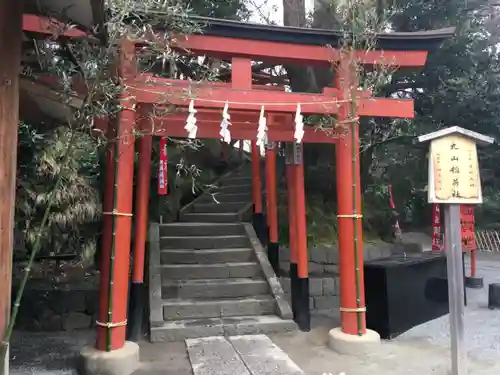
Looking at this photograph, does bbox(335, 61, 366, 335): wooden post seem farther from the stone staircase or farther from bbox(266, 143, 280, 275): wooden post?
bbox(266, 143, 280, 275): wooden post

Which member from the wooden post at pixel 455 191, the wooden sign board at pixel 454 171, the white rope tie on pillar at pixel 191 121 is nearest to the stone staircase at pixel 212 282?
the white rope tie on pillar at pixel 191 121

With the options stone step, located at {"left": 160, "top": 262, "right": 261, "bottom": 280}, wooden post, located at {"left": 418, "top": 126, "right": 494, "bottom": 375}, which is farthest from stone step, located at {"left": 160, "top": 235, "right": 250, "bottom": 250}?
wooden post, located at {"left": 418, "top": 126, "right": 494, "bottom": 375}

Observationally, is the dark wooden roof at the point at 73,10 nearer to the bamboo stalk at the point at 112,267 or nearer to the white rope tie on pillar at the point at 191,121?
the bamboo stalk at the point at 112,267

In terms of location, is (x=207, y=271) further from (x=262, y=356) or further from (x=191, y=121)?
(x=191, y=121)

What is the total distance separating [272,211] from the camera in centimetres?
849

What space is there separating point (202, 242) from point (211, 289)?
1.36m

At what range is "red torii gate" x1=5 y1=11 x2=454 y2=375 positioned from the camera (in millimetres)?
5028

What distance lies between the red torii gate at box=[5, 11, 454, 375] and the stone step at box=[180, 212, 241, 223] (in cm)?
334

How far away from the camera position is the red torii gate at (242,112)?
16.5ft

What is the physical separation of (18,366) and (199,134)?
11.5 feet

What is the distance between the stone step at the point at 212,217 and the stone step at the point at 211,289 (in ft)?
8.23

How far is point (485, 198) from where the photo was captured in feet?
60.0

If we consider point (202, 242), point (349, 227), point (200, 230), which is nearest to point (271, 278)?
point (202, 242)

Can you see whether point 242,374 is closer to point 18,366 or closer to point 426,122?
point 18,366
